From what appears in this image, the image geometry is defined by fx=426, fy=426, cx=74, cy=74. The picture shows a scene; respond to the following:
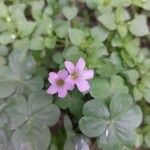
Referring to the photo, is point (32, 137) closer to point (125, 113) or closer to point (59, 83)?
point (59, 83)

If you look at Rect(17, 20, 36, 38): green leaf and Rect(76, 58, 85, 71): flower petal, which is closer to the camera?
Rect(76, 58, 85, 71): flower petal

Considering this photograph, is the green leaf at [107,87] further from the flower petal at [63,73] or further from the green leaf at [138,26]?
the green leaf at [138,26]

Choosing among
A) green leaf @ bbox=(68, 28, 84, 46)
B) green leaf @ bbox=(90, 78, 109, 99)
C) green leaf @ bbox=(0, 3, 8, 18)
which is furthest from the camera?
green leaf @ bbox=(0, 3, 8, 18)

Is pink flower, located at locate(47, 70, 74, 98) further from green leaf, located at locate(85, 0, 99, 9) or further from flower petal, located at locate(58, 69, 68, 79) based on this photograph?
green leaf, located at locate(85, 0, 99, 9)

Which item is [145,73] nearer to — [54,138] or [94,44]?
[94,44]

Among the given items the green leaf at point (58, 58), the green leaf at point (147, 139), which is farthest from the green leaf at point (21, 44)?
the green leaf at point (147, 139)

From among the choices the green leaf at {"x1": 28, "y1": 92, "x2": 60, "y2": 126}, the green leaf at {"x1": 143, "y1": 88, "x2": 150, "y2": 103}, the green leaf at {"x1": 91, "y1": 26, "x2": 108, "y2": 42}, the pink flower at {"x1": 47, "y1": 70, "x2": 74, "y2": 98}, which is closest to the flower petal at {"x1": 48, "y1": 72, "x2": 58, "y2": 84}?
the pink flower at {"x1": 47, "y1": 70, "x2": 74, "y2": 98}
